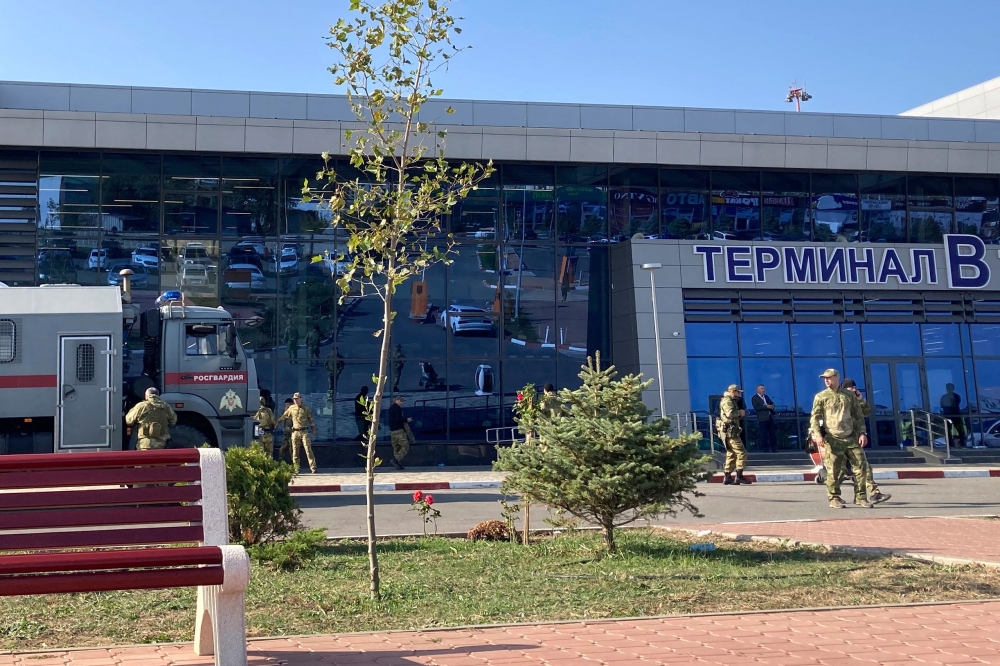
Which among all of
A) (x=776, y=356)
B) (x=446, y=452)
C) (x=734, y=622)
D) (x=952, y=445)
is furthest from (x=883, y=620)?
(x=952, y=445)

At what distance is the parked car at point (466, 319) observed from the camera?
25.5m

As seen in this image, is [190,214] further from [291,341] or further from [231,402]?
[231,402]

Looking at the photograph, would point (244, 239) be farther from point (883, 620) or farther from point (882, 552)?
point (883, 620)

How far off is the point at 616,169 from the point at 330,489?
1282 centimetres

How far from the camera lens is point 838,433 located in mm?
13547

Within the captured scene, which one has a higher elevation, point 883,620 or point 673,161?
point 673,161

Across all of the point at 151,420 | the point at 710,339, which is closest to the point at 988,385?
the point at 710,339

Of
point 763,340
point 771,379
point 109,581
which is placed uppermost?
point 763,340

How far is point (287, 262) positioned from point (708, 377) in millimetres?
11046

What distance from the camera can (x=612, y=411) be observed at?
28.6 ft

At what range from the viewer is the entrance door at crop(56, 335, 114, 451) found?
1584cm

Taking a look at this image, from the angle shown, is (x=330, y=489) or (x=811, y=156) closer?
(x=330, y=489)

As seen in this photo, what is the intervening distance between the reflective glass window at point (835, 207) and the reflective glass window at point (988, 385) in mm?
4894

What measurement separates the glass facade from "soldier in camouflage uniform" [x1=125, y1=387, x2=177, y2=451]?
14543 millimetres
